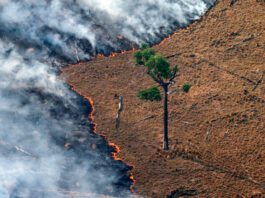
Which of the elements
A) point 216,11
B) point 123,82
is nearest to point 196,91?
point 123,82

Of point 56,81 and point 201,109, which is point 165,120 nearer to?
point 201,109

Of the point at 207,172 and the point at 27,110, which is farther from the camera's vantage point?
the point at 27,110

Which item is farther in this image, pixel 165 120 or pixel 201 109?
pixel 201 109

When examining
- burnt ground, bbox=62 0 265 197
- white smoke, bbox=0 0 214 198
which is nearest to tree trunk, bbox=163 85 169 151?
burnt ground, bbox=62 0 265 197

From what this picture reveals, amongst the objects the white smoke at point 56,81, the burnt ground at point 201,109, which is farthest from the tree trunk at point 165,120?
the white smoke at point 56,81

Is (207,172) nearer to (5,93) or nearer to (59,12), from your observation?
(5,93)

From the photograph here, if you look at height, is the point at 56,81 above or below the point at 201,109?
above

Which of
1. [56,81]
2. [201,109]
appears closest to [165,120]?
[201,109]
